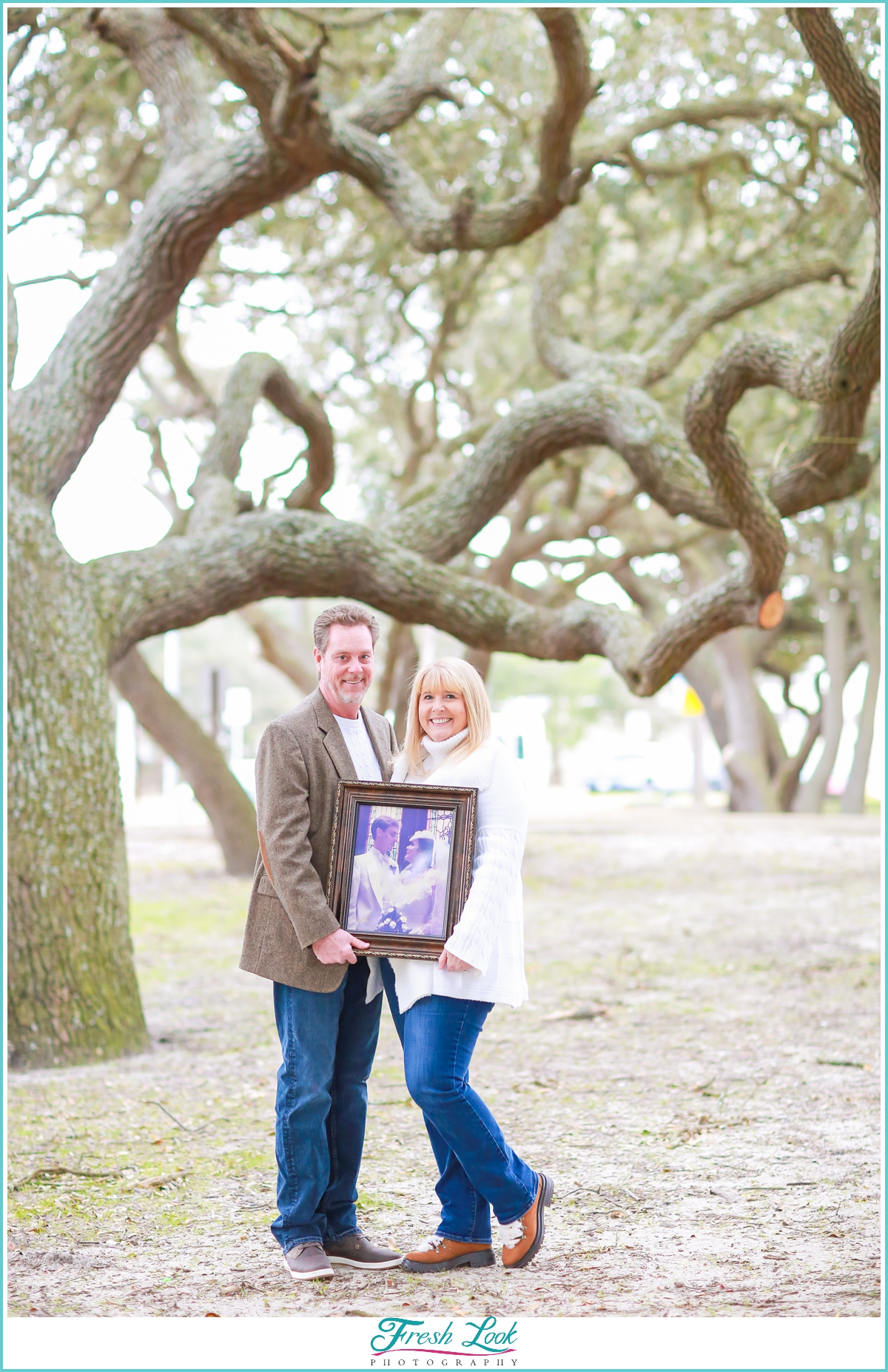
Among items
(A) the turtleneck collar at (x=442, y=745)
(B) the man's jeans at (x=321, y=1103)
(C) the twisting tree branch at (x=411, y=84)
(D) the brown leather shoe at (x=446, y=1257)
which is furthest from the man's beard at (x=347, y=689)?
(C) the twisting tree branch at (x=411, y=84)

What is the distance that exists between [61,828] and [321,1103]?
129 inches

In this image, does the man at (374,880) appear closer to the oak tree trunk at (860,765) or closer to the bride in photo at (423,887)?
the bride in photo at (423,887)

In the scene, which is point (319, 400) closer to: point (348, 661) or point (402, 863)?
point (348, 661)

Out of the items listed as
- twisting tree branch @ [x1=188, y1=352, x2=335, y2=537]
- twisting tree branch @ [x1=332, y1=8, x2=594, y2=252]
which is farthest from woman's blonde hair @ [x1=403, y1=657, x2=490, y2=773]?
twisting tree branch @ [x1=332, y1=8, x2=594, y2=252]

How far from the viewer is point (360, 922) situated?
3555 millimetres

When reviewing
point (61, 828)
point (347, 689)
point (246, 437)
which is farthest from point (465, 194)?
point (347, 689)

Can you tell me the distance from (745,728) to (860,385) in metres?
17.8

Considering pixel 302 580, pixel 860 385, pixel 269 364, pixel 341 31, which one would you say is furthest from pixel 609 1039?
pixel 341 31

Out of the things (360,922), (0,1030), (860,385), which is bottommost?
(0,1030)

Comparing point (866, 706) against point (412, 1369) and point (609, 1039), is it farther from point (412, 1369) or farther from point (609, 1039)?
point (412, 1369)

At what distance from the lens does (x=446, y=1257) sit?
372 cm

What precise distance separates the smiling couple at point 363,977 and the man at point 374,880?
0.06 m

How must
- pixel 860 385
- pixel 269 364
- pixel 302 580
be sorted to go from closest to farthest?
1. pixel 860 385
2. pixel 302 580
3. pixel 269 364

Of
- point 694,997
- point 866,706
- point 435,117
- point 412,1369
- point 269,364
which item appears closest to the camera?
point 412,1369
